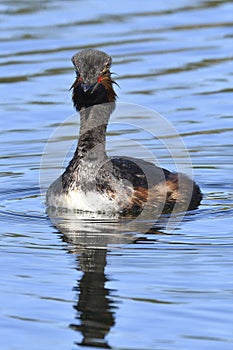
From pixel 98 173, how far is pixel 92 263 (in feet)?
6.67

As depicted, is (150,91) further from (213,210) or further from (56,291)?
(56,291)

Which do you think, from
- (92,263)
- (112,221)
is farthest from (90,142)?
(92,263)

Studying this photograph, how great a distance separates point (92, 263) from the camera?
9.95 meters

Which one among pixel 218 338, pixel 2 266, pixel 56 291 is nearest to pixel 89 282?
pixel 56 291

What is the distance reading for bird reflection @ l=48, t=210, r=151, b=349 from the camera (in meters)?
8.28

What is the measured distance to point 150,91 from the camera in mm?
17047

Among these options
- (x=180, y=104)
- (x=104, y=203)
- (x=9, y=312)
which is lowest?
(x=9, y=312)

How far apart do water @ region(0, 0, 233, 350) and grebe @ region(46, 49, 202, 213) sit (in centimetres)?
27

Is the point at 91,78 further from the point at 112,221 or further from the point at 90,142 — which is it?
the point at 112,221

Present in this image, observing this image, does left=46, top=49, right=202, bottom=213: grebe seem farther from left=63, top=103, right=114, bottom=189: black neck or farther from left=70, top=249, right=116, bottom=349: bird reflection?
left=70, top=249, right=116, bottom=349: bird reflection

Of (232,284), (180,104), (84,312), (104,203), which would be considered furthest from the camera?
(180,104)

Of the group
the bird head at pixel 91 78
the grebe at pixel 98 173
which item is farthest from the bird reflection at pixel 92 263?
the bird head at pixel 91 78

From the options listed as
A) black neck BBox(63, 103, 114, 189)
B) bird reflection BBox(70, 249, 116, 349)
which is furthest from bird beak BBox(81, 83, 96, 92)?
bird reflection BBox(70, 249, 116, 349)

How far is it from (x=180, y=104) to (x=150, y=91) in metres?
0.75
